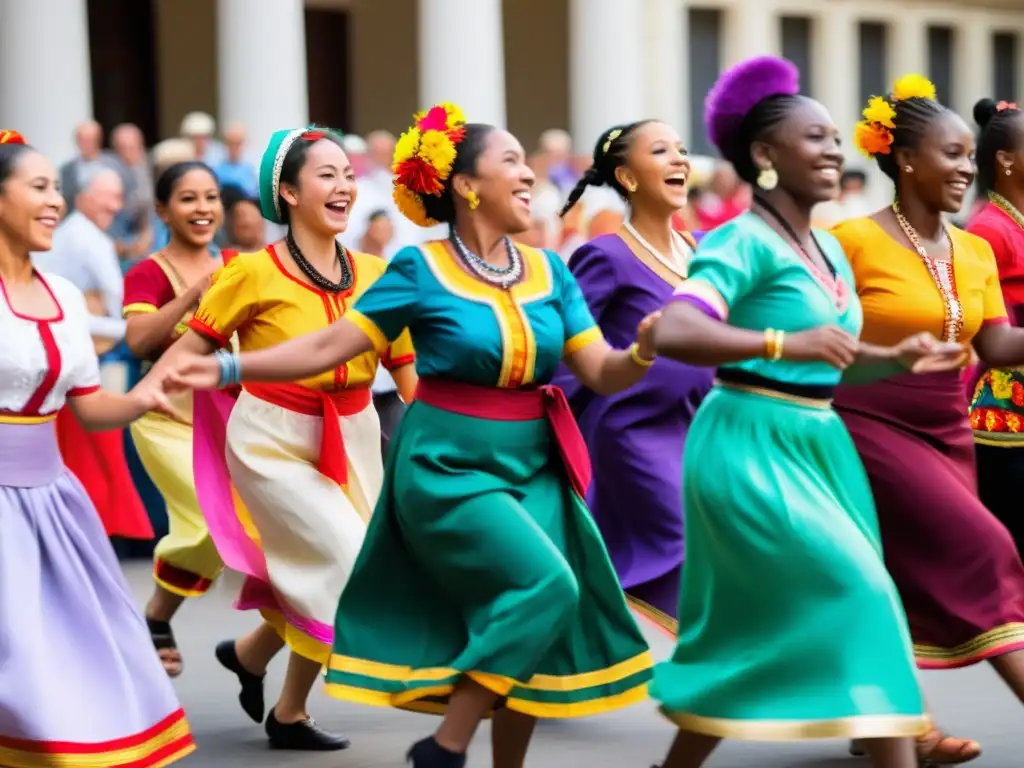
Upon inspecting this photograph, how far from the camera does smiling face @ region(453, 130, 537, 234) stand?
6.33 m

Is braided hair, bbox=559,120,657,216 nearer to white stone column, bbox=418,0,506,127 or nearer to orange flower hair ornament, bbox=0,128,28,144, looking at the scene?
orange flower hair ornament, bbox=0,128,28,144

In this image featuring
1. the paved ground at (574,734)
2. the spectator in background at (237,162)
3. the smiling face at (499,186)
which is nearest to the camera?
the smiling face at (499,186)

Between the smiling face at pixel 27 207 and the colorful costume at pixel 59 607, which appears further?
the smiling face at pixel 27 207

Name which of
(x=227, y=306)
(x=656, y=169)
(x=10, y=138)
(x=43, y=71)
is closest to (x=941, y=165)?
(x=656, y=169)

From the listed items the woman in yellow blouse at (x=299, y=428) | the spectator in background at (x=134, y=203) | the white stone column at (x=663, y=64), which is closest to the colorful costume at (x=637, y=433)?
the woman in yellow blouse at (x=299, y=428)

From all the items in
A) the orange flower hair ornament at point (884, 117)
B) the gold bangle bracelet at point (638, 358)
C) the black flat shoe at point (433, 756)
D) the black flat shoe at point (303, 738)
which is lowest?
the black flat shoe at point (303, 738)

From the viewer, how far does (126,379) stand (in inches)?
499

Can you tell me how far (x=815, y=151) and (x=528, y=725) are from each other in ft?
5.55

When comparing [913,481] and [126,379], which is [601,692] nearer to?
[913,481]

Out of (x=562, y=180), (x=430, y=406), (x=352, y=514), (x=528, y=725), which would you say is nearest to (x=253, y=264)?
(x=352, y=514)

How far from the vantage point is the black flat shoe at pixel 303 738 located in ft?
24.6

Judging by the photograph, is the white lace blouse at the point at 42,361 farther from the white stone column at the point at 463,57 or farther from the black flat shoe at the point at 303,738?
the white stone column at the point at 463,57

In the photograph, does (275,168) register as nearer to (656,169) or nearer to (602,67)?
(656,169)

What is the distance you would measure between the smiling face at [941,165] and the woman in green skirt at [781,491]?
2.71 ft
